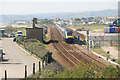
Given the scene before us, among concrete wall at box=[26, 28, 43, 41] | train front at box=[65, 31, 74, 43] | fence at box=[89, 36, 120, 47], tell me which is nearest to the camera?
fence at box=[89, 36, 120, 47]

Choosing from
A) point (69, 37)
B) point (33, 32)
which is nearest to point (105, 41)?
point (69, 37)

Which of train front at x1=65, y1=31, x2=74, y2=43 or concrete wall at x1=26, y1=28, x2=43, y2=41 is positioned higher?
concrete wall at x1=26, y1=28, x2=43, y2=41

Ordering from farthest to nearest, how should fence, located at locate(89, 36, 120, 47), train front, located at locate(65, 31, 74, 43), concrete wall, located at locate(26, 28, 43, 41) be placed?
1. train front, located at locate(65, 31, 74, 43)
2. concrete wall, located at locate(26, 28, 43, 41)
3. fence, located at locate(89, 36, 120, 47)

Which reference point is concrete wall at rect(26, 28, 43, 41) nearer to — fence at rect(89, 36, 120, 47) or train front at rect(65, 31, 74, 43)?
train front at rect(65, 31, 74, 43)

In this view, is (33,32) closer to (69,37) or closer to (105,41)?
(69,37)

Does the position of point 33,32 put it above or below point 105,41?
above

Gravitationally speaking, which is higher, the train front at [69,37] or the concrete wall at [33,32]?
the concrete wall at [33,32]

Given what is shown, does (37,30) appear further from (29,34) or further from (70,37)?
(70,37)

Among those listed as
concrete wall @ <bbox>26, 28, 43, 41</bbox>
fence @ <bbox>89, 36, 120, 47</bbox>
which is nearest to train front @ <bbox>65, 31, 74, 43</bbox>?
fence @ <bbox>89, 36, 120, 47</bbox>

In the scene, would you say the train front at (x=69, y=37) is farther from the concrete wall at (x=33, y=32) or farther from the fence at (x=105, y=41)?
the concrete wall at (x=33, y=32)

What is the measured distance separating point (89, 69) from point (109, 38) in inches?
1128

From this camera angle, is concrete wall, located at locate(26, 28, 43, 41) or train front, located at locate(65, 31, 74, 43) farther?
train front, located at locate(65, 31, 74, 43)

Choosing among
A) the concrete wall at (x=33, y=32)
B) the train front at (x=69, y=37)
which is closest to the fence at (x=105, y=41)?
the train front at (x=69, y=37)

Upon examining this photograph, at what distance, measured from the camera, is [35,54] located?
902 inches
